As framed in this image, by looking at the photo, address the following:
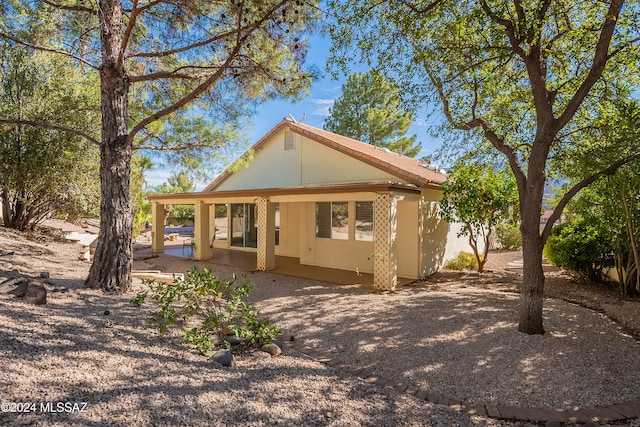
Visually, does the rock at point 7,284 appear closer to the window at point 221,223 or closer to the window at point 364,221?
the window at point 364,221

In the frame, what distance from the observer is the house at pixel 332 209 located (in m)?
9.76

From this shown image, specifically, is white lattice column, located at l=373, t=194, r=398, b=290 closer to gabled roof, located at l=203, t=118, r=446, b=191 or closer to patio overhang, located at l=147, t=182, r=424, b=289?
patio overhang, located at l=147, t=182, r=424, b=289

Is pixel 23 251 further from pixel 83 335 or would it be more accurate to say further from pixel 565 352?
pixel 565 352

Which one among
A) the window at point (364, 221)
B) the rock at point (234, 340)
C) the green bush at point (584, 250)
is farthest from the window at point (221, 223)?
the green bush at point (584, 250)

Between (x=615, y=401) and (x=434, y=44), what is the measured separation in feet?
21.2

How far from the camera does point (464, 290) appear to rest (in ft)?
30.3

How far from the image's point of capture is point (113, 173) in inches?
271

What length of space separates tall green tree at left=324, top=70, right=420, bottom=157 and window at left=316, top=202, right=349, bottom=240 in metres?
15.9

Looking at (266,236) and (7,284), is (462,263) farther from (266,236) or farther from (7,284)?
(7,284)

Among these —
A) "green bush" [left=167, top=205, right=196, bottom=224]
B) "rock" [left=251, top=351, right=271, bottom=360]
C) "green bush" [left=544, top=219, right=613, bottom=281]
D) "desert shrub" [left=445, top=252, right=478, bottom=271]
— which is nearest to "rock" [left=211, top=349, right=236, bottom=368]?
"rock" [left=251, top=351, right=271, bottom=360]

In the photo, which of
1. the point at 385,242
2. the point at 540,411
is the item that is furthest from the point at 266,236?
the point at 540,411

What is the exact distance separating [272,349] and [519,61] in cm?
784

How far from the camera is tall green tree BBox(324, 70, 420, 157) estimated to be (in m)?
27.3

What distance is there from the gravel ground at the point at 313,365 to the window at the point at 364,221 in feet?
14.6
